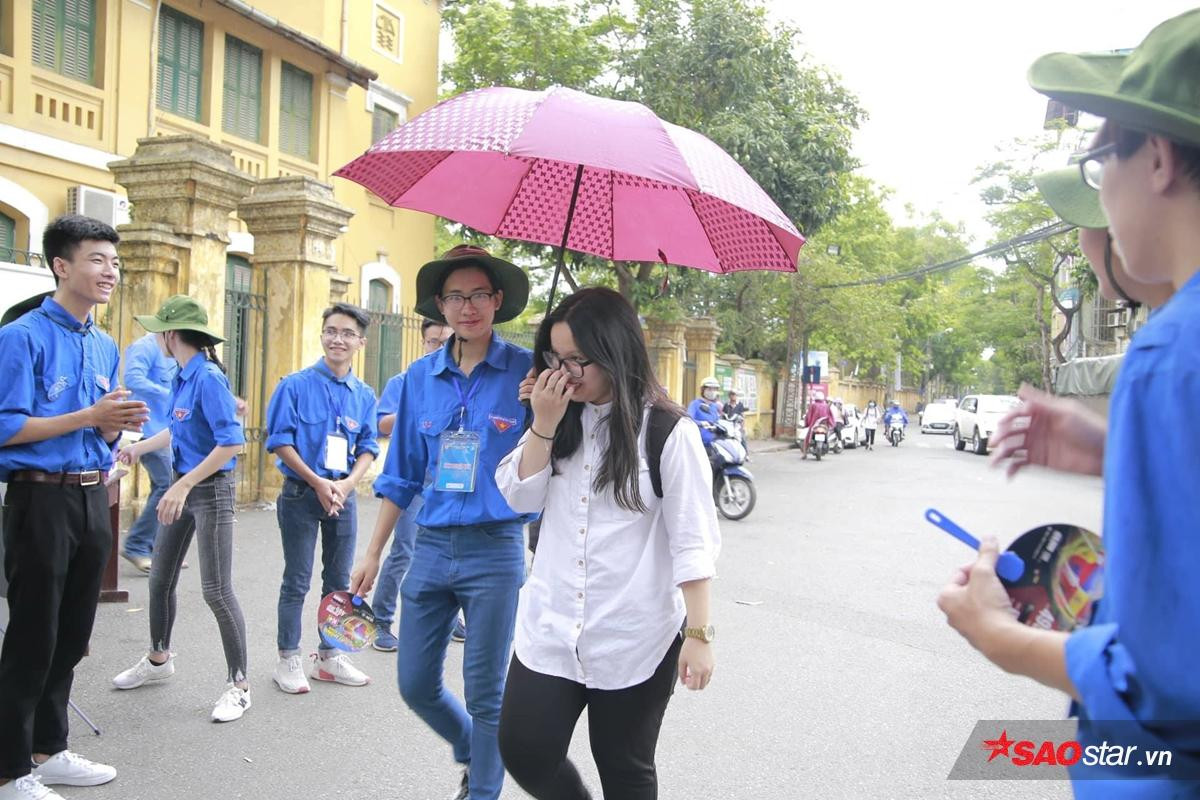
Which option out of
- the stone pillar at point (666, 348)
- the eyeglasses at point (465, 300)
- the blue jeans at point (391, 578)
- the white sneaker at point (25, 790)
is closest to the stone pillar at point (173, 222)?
the blue jeans at point (391, 578)

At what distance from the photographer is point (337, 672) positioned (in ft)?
15.2

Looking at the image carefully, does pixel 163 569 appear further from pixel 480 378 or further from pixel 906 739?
pixel 906 739

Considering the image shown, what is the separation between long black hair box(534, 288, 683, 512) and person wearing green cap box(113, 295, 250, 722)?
86.5 inches

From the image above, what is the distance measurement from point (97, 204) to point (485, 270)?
11370mm

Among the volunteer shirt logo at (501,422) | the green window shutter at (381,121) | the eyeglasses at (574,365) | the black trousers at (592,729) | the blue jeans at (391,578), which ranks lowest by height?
the blue jeans at (391,578)

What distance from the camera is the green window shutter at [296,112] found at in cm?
1597

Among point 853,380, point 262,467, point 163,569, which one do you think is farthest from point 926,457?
point 853,380

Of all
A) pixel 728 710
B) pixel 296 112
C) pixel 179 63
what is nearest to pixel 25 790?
pixel 728 710

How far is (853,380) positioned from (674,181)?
49684 mm

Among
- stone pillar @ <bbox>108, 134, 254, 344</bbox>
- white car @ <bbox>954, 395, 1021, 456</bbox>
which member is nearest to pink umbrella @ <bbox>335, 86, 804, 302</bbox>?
stone pillar @ <bbox>108, 134, 254, 344</bbox>

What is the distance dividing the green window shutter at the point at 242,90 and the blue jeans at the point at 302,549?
12143 mm

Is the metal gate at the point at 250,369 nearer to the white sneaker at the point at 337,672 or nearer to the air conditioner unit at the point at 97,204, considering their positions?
the air conditioner unit at the point at 97,204

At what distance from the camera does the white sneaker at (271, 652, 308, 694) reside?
4.44 metres

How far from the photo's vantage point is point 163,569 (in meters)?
4.25
